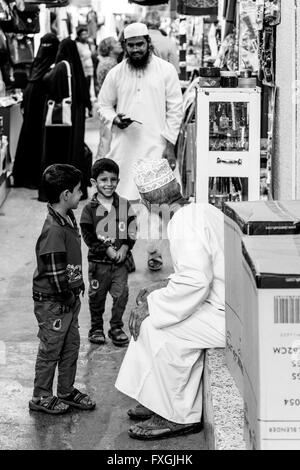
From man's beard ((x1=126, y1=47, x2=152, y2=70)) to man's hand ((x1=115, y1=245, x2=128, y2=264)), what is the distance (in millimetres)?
2112

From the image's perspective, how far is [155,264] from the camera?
281 inches

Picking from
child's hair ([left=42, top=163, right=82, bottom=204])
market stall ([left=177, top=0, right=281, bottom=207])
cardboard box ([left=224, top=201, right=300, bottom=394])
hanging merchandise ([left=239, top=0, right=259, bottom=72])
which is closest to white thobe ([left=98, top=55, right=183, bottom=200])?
market stall ([left=177, top=0, right=281, bottom=207])

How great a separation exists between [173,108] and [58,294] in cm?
314

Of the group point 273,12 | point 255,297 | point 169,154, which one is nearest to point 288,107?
point 273,12

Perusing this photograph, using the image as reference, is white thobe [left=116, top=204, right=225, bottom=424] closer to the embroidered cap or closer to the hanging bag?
the embroidered cap

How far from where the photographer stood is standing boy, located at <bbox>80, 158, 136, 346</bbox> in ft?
17.7

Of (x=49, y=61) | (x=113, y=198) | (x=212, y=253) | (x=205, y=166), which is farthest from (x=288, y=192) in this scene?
(x=49, y=61)

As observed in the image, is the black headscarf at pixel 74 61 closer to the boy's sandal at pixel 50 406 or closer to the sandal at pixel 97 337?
the sandal at pixel 97 337

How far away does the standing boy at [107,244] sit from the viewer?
213 inches

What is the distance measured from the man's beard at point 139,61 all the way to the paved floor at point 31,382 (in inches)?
63.3

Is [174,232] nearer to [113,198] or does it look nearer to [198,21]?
[113,198]
